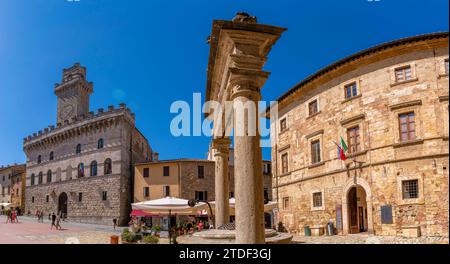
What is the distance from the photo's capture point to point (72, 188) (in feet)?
129

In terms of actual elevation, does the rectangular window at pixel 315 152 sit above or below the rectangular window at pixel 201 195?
above

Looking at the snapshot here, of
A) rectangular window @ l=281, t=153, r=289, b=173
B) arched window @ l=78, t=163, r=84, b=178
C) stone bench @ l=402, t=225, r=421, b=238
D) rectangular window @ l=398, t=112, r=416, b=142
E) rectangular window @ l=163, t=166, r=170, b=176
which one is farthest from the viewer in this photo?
arched window @ l=78, t=163, r=84, b=178

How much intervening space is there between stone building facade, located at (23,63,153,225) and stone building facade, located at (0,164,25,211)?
30.6ft

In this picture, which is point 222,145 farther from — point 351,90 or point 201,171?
point 201,171

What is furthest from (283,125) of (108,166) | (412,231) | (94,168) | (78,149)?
(78,149)

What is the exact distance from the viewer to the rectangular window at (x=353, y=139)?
19188 millimetres

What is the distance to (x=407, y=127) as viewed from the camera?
1698 cm

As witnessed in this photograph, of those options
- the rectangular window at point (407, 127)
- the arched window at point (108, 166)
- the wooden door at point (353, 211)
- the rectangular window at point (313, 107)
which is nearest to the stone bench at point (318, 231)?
the wooden door at point (353, 211)

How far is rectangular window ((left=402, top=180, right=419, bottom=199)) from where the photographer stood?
16.5m

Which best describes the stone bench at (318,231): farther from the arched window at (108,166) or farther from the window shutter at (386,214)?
the arched window at (108,166)

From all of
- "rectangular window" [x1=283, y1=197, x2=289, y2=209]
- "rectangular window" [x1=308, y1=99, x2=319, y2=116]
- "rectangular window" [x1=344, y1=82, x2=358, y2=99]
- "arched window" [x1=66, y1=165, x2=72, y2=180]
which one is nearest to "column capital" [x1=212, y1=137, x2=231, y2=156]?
"rectangular window" [x1=344, y1=82, x2=358, y2=99]

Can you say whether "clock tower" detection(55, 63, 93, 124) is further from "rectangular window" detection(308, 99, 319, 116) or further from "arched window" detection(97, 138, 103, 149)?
"rectangular window" detection(308, 99, 319, 116)

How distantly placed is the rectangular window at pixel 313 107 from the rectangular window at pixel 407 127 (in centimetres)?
571
